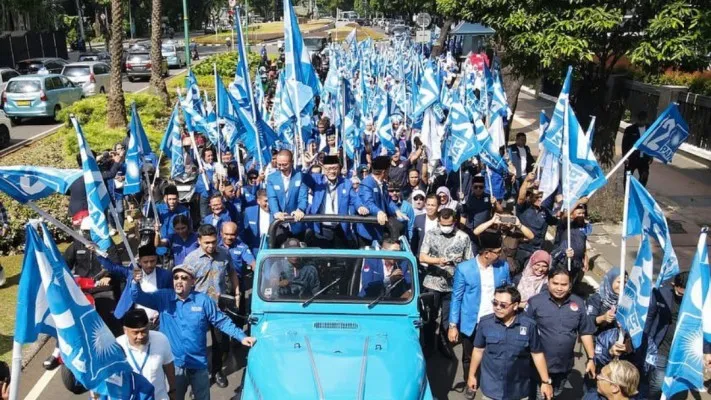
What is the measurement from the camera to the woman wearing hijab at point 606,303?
229 inches

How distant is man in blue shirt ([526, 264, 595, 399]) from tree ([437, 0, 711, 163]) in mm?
5278

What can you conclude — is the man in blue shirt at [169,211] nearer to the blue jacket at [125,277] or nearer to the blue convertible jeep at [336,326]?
the blue jacket at [125,277]

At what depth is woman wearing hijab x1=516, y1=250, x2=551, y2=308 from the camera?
6621mm

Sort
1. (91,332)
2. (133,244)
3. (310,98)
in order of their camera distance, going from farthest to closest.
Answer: (133,244), (310,98), (91,332)

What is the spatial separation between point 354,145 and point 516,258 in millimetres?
4769

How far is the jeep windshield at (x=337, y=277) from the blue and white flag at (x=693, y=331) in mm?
2081

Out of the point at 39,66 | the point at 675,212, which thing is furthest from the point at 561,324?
the point at 39,66

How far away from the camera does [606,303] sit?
19.6 feet

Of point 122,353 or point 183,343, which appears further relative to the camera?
point 183,343

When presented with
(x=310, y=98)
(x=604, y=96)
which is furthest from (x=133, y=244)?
(x=604, y=96)

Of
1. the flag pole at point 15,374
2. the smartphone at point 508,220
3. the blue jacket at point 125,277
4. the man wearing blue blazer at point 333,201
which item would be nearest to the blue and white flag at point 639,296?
the smartphone at point 508,220

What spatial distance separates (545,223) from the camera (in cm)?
860

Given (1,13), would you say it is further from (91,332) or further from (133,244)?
(91,332)

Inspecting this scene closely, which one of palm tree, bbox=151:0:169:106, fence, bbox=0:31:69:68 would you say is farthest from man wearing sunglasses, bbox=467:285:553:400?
fence, bbox=0:31:69:68
